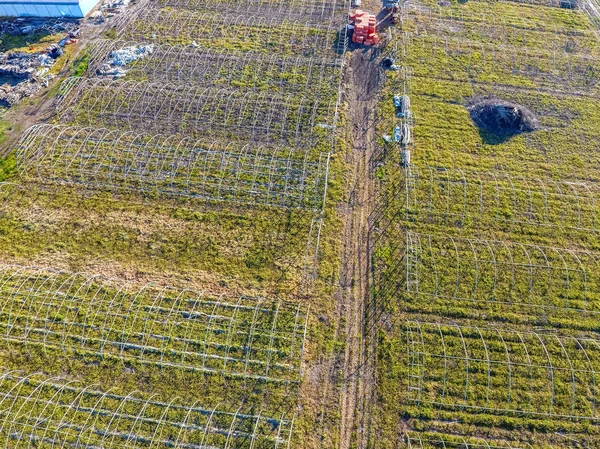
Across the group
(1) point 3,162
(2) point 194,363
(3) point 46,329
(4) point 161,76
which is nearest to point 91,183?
(1) point 3,162

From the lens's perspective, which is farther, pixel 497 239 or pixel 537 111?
pixel 537 111

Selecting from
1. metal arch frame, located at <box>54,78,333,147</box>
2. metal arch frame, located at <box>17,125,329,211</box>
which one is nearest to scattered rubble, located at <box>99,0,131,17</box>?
metal arch frame, located at <box>54,78,333,147</box>

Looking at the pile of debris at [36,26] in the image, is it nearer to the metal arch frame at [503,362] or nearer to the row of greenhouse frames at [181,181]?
the row of greenhouse frames at [181,181]

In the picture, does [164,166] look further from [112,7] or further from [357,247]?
[112,7]

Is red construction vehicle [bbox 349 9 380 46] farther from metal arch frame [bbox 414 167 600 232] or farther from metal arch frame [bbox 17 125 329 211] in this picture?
metal arch frame [bbox 414 167 600 232]

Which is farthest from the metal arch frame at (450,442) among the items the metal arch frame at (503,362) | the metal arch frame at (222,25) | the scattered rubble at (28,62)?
the scattered rubble at (28,62)

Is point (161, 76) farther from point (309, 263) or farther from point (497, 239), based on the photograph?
point (497, 239)

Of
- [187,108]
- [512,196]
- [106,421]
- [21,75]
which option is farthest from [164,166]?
[512,196]
